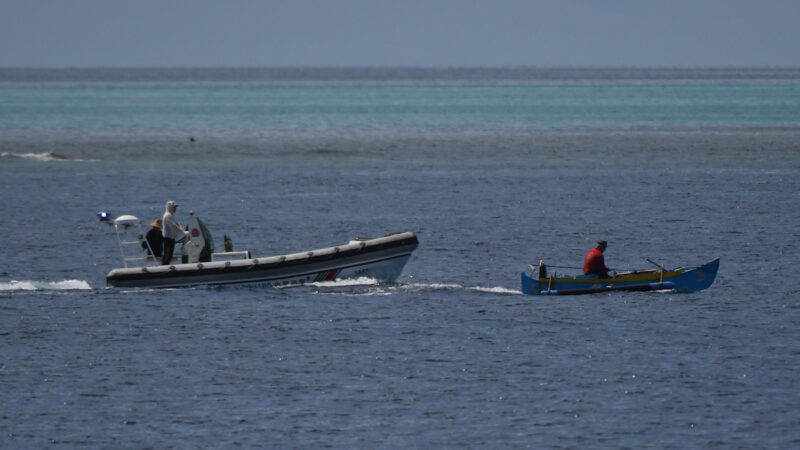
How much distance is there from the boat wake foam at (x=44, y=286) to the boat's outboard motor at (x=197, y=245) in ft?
11.7

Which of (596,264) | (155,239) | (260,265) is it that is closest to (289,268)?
(260,265)

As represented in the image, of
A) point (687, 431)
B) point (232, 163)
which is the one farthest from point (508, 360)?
point (232, 163)

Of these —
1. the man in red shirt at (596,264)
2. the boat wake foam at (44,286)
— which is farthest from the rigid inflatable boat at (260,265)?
the man in red shirt at (596,264)

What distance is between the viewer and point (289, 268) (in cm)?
3691

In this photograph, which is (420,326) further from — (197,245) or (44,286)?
(44,286)

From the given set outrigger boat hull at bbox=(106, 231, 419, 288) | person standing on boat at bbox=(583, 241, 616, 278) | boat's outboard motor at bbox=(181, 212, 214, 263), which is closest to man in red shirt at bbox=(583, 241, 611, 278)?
person standing on boat at bbox=(583, 241, 616, 278)

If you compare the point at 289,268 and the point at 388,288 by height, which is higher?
the point at 289,268

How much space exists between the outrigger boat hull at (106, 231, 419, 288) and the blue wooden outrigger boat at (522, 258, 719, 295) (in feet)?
13.3

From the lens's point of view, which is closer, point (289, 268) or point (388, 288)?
point (289, 268)

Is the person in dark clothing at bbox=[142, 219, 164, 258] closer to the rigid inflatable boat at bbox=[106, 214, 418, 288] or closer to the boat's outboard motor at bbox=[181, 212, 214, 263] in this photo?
the rigid inflatable boat at bbox=[106, 214, 418, 288]

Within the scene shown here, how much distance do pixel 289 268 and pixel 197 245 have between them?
8.72ft

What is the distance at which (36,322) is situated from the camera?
33.6 m

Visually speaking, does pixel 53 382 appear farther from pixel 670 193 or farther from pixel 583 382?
pixel 670 193

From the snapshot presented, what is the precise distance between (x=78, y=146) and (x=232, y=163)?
2253 centimetres
